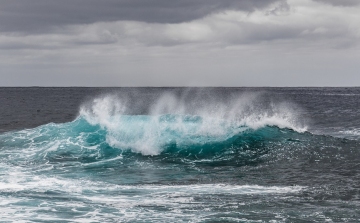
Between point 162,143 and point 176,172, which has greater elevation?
point 162,143

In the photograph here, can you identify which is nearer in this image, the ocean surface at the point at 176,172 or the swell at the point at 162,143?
the ocean surface at the point at 176,172

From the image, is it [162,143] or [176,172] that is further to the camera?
[162,143]

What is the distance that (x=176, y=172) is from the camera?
24641 mm

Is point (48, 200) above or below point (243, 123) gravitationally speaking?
below

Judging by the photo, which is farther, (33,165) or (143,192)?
(33,165)

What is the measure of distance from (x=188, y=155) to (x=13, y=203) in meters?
13.3

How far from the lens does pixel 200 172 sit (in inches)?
971

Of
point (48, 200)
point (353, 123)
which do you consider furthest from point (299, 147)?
point (353, 123)

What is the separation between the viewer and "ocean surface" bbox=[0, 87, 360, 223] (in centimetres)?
1684

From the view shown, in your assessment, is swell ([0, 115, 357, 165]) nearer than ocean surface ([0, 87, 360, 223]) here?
No

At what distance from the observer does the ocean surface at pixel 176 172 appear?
16844 millimetres

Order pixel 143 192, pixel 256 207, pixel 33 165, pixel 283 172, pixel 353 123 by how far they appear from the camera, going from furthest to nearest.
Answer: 1. pixel 353 123
2. pixel 33 165
3. pixel 283 172
4. pixel 143 192
5. pixel 256 207

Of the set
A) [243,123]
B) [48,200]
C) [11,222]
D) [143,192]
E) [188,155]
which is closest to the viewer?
[11,222]

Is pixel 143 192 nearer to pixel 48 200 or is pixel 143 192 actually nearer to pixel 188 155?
pixel 48 200
